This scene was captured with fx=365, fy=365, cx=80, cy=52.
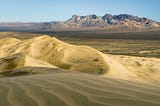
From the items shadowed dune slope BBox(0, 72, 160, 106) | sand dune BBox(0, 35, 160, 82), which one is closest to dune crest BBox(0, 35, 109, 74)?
sand dune BBox(0, 35, 160, 82)

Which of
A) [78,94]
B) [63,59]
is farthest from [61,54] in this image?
[78,94]

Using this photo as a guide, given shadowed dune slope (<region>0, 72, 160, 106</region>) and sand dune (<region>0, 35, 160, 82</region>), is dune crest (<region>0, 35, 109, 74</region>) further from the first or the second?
shadowed dune slope (<region>0, 72, 160, 106</region>)

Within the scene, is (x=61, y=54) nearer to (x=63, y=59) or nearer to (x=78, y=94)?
(x=63, y=59)

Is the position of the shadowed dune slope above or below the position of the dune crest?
above

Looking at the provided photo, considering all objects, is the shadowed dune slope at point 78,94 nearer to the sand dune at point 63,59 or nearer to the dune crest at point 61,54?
the sand dune at point 63,59

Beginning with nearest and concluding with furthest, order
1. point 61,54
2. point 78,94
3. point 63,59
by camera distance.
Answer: point 78,94 < point 63,59 < point 61,54

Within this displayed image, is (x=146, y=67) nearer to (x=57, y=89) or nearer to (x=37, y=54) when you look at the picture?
(x=37, y=54)

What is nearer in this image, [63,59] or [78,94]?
[78,94]

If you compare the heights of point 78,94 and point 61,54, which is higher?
point 78,94

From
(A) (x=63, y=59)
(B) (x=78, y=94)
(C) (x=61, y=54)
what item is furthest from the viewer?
(C) (x=61, y=54)
